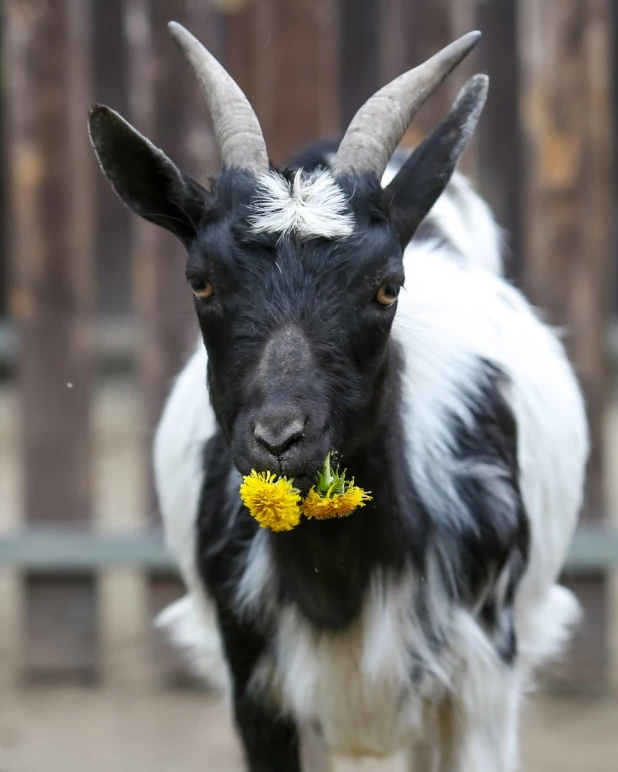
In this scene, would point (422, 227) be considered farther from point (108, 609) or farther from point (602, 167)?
point (108, 609)

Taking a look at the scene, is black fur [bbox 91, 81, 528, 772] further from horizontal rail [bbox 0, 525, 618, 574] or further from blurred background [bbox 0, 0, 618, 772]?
horizontal rail [bbox 0, 525, 618, 574]

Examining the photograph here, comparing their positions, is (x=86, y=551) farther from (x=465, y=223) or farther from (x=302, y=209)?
(x=302, y=209)

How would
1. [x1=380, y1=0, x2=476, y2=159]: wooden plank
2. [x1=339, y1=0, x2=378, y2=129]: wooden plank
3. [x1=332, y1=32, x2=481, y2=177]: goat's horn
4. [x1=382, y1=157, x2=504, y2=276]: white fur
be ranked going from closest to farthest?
[x1=332, y1=32, x2=481, y2=177]: goat's horn < [x1=382, y1=157, x2=504, y2=276]: white fur < [x1=380, y1=0, x2=476, y2=159]: wooden plank < [x1=339, y1=0, x2=378, y2=129]: wooden plank

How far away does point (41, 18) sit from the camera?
577 cm

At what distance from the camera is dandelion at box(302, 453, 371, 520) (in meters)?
2.83

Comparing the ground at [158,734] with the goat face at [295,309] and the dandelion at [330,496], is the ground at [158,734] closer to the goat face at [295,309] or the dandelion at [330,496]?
the dandelion at [330,496]

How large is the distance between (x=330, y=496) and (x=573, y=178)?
325 centimetres

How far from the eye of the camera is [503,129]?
33.7ft

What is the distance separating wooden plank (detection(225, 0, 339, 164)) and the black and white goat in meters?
1.59

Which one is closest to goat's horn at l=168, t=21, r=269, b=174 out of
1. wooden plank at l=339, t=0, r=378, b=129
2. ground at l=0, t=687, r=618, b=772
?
ground at l=0, t=687, r=618, b=772

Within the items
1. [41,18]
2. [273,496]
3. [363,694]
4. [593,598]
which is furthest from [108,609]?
[273,496]

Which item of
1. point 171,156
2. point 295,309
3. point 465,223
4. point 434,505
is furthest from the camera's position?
point 171,156

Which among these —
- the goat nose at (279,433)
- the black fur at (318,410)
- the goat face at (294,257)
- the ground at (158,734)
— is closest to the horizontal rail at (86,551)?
the ground at (158,734)

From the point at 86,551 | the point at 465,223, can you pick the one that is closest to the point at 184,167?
the point at 465,223
